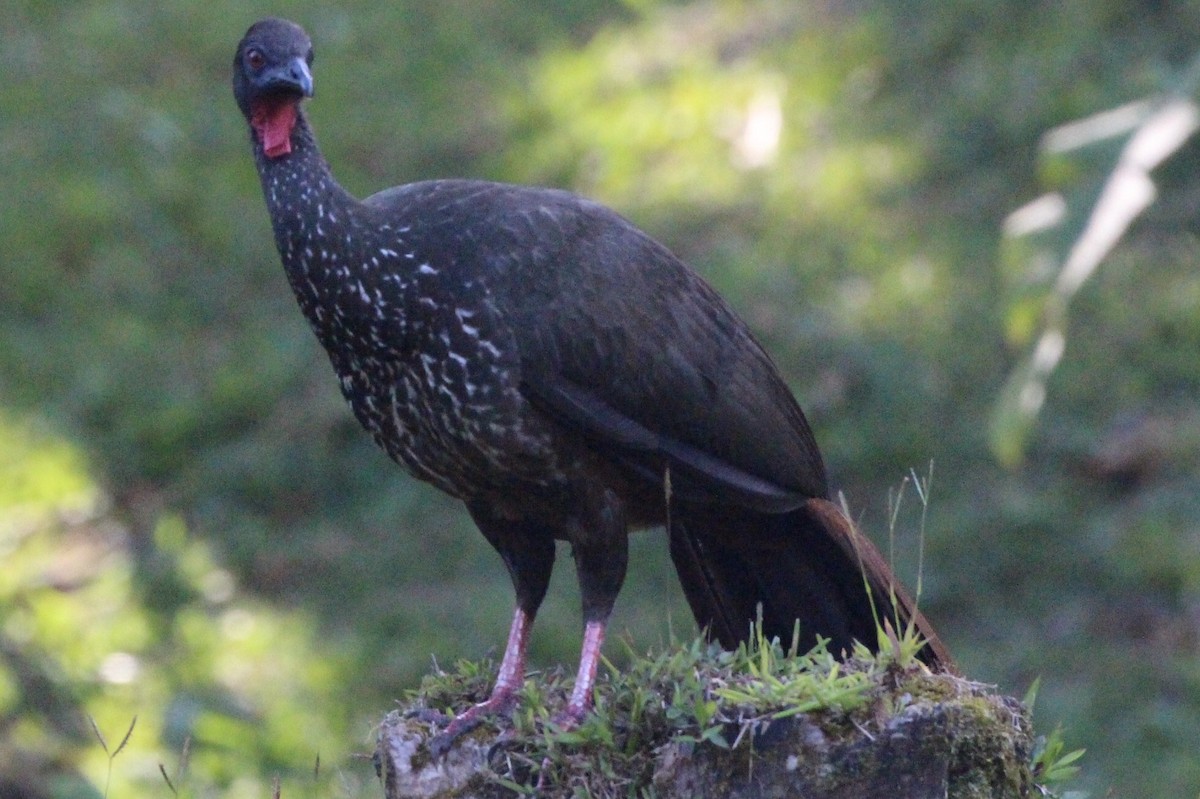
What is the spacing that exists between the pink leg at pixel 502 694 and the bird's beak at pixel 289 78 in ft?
4.75

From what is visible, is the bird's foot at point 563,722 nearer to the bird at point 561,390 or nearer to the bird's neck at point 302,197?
the bird at point 561,390

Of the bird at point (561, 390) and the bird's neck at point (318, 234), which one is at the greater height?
the bird's neck at point (318, 234)

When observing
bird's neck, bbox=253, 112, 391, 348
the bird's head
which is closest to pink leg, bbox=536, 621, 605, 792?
bird's neck, bbox=253, 112, 391, 348

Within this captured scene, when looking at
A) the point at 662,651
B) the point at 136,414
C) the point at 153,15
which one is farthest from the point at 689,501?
the point at 153,15

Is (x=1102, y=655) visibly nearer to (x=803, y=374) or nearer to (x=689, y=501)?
(x=803, y=374)

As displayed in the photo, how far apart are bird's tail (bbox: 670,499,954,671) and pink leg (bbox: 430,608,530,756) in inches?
18.3

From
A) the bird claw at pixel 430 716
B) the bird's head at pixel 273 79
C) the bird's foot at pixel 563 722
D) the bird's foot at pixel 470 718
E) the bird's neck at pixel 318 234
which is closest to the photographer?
the bird's foot at pixel 563 722

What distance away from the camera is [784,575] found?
4.78 meters

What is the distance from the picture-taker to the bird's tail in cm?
466

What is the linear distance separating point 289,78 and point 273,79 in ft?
0.15

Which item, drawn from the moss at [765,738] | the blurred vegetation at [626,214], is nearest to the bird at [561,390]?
the moss at [765,738]

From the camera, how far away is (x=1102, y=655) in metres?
7.16

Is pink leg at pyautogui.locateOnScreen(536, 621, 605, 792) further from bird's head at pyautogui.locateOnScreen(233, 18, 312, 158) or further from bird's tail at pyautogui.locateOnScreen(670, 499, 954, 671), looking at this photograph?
bird's head at pyautogui.locateOnScreen(233, 18, 312, 158)

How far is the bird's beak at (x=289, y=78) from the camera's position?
15.1 feet
